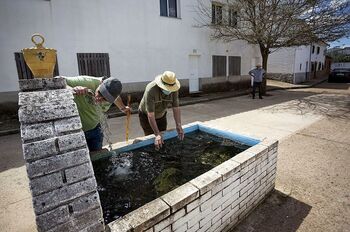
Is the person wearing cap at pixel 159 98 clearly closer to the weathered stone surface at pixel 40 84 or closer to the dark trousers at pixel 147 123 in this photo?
the dark trousers at pixel 147 123

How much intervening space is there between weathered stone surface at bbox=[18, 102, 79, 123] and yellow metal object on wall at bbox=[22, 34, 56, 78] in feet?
2.09

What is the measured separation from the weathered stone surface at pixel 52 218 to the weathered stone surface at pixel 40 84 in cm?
93

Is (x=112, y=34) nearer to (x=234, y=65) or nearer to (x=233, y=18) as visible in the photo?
(x=233, y=18)

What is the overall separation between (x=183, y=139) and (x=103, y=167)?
140cm

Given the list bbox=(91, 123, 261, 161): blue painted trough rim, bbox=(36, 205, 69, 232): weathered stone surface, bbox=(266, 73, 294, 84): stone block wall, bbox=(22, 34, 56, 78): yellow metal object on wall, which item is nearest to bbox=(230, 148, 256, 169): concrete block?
bbox=(91, 123, 261, 161): blue painted trough rim

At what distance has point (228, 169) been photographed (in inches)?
88.7

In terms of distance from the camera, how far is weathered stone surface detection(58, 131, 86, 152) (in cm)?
136

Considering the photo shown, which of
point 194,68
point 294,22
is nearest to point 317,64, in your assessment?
point 294,22

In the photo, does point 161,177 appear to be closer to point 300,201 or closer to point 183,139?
point 183,139

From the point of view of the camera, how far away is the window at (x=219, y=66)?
42.0 ft

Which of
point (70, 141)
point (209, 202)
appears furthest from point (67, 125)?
point (209, 202)

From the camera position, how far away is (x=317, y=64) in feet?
82.5

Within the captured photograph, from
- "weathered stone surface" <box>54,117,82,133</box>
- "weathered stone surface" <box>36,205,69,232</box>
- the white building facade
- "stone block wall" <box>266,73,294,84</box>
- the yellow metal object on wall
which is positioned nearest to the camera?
"weathered stone surface" <box>36,205,69,232</box>

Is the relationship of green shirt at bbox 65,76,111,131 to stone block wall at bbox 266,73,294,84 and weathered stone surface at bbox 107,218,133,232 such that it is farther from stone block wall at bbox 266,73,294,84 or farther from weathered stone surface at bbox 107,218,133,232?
stone block wall at bbox 266,73,294,84
